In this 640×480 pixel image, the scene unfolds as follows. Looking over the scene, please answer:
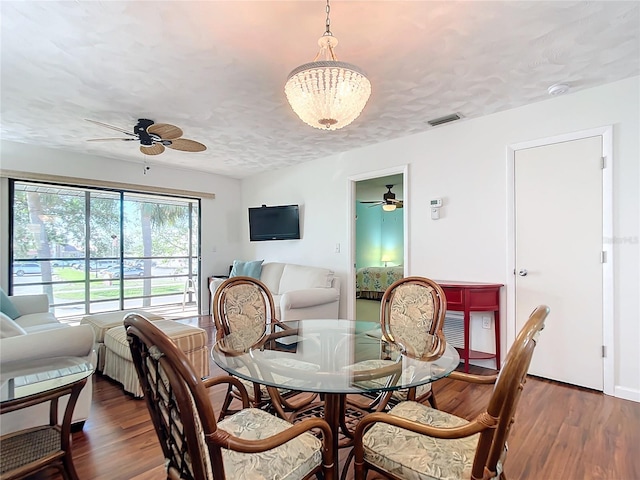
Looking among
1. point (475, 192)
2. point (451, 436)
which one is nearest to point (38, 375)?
point (451, 436)

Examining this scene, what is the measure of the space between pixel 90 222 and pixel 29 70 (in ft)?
9.72

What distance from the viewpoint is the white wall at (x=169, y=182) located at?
413 cm

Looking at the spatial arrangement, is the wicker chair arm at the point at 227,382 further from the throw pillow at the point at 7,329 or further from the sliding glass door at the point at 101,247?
the sliding glass door at the point at 101,247

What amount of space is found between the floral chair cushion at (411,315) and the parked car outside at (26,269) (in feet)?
15.9

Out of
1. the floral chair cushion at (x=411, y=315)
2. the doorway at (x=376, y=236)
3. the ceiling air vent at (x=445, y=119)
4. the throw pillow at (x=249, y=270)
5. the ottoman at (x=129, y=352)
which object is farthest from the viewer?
the doorway at (x=376, y=236)

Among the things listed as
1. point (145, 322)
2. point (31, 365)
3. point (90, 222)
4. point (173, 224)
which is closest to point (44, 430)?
point (31, 365)

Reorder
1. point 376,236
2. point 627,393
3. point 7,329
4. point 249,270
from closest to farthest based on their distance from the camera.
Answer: point 7,329, point 627,393, point 249,270, point 376,236

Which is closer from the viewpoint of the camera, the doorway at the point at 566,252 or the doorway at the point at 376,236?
the doorway at the point at 566,252

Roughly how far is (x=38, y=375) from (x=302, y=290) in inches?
103

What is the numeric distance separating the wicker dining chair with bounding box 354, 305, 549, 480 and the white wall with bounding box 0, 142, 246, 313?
5.04m

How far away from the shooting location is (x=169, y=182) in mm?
5523

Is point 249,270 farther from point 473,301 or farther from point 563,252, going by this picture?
point 563,252

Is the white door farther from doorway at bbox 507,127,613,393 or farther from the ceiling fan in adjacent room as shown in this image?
the ceiling fan in adjacent room

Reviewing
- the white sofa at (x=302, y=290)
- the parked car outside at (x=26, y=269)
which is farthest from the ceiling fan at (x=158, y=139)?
the parked car outside at (x=26, y=269)
